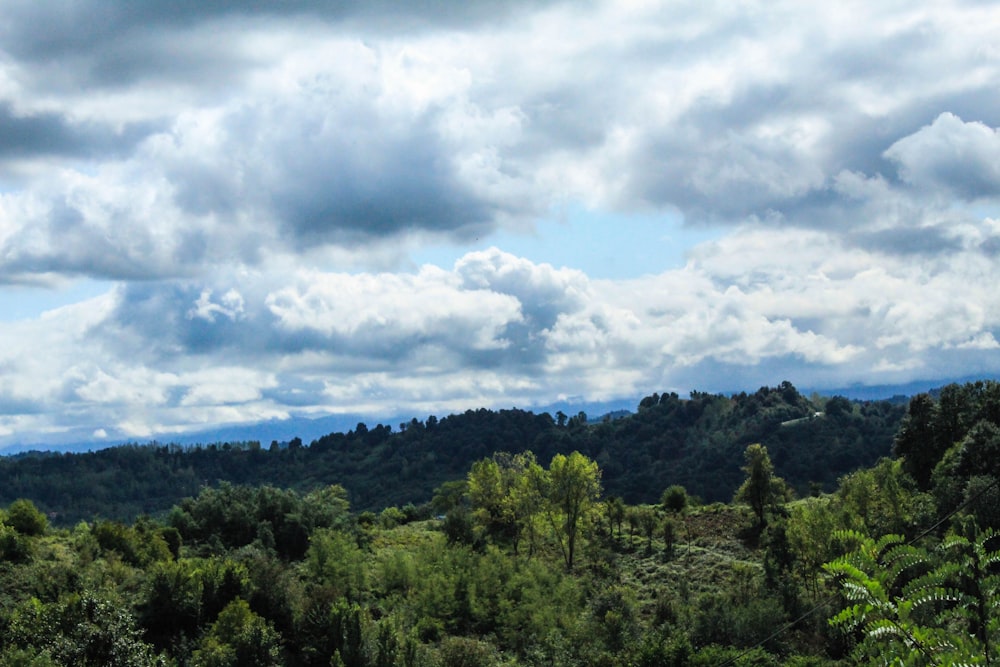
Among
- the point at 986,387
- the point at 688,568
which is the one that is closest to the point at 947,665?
the point at 688,568

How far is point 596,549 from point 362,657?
126 feet

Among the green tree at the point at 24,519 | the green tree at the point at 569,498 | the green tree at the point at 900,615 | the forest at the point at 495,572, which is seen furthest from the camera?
the green tree at the point at 569,498

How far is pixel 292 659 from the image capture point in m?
57.1

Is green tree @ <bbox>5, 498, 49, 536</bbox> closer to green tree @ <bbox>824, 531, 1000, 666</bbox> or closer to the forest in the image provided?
the forest

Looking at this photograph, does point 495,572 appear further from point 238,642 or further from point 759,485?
point 759,485

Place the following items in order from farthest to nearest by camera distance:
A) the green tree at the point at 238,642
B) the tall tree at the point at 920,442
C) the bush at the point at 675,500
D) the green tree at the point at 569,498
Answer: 1. the bush at the point at 675,500
2. the tall tree at the point at 920,442
3. the green tree at the point at 569,498
4. the green tree at the point at 238,642

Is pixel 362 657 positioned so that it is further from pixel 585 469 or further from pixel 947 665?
pixel 947 665

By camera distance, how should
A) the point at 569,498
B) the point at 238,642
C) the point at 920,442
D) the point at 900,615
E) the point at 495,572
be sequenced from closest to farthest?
the point at 900,615 < the point at 238,642 < the point at 495,572 < the point at 569,498 < the point at 920,442

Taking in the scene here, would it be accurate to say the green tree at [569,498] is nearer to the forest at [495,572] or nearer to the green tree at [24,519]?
the forest at [495,572]

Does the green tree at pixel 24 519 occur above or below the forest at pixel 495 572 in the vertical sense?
above

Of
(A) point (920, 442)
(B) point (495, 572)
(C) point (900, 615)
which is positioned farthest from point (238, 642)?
(A) point (920, 442)

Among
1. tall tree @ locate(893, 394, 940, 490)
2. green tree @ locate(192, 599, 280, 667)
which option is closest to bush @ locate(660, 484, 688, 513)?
tall tree @ locate(893, 394, 940, 490)

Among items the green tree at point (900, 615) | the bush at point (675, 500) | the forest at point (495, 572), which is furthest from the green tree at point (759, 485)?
the green tree at point (900, 615)

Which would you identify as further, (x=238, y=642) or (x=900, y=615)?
(x=238, y=642)
